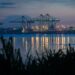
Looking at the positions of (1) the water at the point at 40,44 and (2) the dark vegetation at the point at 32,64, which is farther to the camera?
(1) the water at the point at 40,44

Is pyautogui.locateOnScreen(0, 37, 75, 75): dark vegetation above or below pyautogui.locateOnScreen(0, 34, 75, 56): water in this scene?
above

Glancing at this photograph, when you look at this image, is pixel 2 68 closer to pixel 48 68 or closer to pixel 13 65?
pixel 13 65

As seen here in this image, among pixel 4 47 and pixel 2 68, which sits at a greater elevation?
pixel 4 47

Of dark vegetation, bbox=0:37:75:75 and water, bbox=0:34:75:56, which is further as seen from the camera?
water, bbox=0:34:75:56

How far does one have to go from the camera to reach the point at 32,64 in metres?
4.99

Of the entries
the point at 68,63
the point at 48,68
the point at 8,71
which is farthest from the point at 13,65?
the point at 68,63

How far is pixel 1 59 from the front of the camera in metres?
4.90

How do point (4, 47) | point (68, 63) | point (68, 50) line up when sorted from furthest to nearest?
point (68, 50) < point (68, 63) < point (4, 47)

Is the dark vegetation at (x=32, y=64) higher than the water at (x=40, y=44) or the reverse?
higher

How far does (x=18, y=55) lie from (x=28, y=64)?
0.93 ft

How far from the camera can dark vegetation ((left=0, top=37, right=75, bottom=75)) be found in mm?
4727

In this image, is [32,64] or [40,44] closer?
[32,64]

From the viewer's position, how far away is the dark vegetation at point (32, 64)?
15.5 feet

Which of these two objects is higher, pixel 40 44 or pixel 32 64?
pixel 32 64
